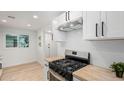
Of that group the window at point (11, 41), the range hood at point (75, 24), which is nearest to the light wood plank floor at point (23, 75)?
the window at point (11, 41)

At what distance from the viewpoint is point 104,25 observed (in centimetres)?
99

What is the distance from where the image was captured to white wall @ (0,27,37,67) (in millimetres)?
3976

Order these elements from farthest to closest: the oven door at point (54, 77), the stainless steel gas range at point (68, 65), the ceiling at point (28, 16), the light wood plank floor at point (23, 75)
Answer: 1. the light wood plank floor at point (23, 75)
2. the ceiling at point (28, 16)
3. the oven door at point (54, 77)
4. the stainless steel gas range at point (68, 65)

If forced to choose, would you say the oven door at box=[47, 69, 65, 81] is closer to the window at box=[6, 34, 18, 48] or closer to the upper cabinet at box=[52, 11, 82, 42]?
the upper cabinet at box=[52, 11, 82, 42]

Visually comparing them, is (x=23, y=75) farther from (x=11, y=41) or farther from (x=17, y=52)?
(x=11, y=41)

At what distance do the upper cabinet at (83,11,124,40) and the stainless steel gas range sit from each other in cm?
51

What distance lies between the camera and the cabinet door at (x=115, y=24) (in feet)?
2.73

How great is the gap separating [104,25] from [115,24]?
0.12 metres

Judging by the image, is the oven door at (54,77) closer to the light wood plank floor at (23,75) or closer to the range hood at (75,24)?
the range hood at (75,24)

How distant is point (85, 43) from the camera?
5.23 feet

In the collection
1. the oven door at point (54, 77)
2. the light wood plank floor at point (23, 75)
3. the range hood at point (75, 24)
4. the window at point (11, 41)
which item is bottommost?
the light wood plank floor at point (23, 75)
